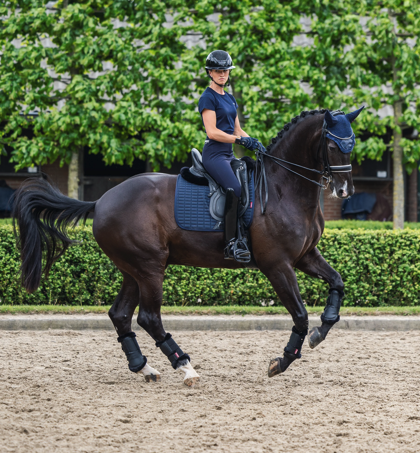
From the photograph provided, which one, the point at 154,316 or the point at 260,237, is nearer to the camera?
the point at 260,237

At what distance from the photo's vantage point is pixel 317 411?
15.4ft

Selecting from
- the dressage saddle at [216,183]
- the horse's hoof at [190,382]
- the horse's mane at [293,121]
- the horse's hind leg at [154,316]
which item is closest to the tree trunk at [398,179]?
the horse's mane at [293,121]

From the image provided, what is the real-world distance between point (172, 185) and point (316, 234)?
54.2 inches

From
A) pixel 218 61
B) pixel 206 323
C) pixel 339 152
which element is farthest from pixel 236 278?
pixel 218 61

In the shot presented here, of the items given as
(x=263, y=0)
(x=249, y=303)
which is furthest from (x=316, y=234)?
(x=263, y=0)

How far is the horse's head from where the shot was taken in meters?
5.40

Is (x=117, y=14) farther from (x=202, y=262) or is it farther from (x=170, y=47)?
(x=202, y=262)

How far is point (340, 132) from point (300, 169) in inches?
20.7

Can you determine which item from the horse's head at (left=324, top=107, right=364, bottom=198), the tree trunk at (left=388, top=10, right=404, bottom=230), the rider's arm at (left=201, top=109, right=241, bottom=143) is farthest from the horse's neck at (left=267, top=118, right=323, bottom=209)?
the tree trunk at (left=388, top=10, right=404, bottom=230)

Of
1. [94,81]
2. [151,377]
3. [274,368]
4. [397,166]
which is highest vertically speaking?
[94,81]

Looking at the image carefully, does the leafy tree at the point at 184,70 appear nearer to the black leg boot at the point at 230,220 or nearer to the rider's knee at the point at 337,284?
the black leg boot at the point at 230,220

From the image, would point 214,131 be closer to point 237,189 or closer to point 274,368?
point 237,189

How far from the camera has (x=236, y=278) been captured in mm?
9789

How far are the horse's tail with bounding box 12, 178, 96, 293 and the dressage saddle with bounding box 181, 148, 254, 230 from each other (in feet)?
3.62
